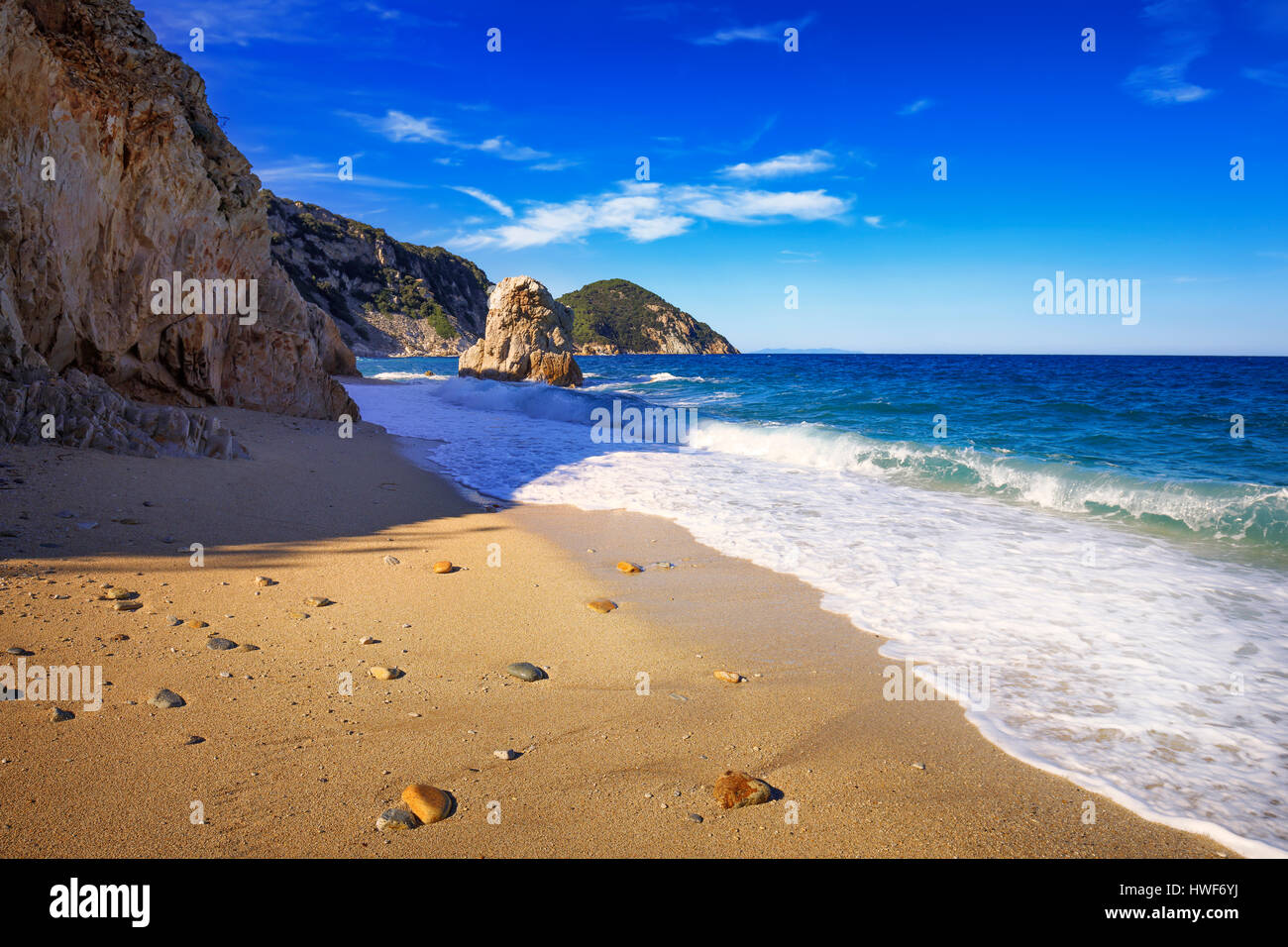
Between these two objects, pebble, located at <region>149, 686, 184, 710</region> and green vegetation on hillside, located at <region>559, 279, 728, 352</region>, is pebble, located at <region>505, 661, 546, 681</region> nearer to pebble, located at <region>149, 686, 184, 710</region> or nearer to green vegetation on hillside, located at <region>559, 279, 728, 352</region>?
pebble, located at <region>149, 686, 184, 710</region>

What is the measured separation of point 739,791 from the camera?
2.63 metres

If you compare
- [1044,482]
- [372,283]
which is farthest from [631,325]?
[1044,482]

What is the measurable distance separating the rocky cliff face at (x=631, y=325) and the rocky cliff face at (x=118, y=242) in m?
110

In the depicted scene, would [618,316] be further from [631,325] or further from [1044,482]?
[1044,482]

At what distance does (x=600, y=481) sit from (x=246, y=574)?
5747mm

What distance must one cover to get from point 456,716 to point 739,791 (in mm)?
1388

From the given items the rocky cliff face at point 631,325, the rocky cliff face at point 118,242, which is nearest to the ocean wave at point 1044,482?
the rocky cliff face at point 118,242

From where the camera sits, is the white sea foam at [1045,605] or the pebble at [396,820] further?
the white sea foam at [1045,605]

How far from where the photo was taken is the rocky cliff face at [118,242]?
23.0 feet

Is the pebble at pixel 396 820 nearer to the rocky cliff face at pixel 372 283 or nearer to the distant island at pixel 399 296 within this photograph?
the distant island at pixel 399 296
